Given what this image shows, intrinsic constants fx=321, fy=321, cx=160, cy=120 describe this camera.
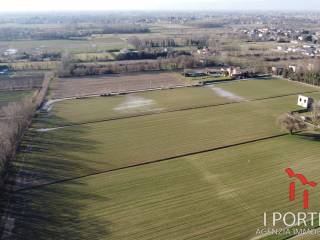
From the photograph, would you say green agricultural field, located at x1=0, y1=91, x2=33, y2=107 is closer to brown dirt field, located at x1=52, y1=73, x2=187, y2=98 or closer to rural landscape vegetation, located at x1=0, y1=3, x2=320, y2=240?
rural landscape vegetation, located at x1=0, y1=3, x2=320, y2=240

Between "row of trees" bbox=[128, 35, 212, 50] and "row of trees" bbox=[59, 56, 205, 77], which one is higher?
"row of trees" bbox=[128, 35, 212, 50]

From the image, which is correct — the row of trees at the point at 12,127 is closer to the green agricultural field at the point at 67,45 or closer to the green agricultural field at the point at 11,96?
the green agricultural field at the point at 11,96

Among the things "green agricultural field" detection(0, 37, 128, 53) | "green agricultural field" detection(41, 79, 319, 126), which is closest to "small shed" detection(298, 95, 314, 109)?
"green agricultural field" detection(41, 79, 319, 126)

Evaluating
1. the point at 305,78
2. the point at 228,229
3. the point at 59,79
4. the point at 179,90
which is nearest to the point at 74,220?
the point at 228,229

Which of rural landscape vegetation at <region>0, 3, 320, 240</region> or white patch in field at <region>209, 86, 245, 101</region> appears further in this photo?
white patch in field at <region>209, 86, 245, 101</region>

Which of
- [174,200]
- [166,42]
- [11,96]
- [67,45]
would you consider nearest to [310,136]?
[174,200]

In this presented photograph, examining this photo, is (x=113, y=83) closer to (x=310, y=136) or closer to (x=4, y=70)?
(x=4, y=70)

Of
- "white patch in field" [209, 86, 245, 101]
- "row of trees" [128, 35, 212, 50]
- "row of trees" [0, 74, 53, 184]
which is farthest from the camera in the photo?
"row of trees" [128, 35, 212, 50]
